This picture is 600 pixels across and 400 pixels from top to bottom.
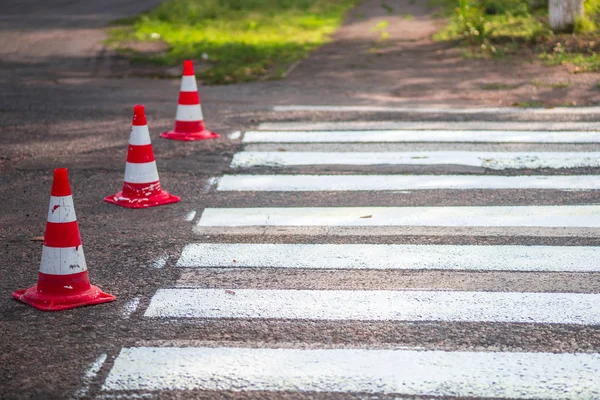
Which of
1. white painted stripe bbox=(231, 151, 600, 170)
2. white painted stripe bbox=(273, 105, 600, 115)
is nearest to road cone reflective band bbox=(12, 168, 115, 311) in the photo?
white painted stripe bbox=(231, 151, 600, 170)

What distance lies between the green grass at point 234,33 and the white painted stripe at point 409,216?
653cm

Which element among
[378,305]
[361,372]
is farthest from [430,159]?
[361,372]

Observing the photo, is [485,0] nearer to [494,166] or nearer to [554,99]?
[554,99]

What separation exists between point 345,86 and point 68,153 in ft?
16.5

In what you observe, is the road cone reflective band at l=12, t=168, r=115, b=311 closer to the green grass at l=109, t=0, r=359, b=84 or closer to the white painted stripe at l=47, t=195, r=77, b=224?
the white painted stripe at l=47, t=195, r=77, b=224

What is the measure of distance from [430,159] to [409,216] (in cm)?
182

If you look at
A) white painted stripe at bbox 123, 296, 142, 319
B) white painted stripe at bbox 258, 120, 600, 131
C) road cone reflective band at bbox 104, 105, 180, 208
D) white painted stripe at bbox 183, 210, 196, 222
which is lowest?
white painted stripe at bbox 258, 120, 600, 131

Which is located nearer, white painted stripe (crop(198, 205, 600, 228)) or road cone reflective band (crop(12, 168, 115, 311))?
road cone reflective band (crop(12, 168, 115, 311))

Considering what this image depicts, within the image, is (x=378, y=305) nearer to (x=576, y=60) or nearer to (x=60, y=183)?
(x=60, y=183)

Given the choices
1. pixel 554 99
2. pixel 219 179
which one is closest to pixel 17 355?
pixel 219 179

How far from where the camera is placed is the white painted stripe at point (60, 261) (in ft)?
15.0

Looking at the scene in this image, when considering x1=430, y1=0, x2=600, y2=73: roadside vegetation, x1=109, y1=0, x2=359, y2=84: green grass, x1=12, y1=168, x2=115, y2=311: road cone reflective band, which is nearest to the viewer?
x1=12, y1=168, x2=115, y2=311: road cone reflective band

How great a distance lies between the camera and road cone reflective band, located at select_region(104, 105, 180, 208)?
6.51 m

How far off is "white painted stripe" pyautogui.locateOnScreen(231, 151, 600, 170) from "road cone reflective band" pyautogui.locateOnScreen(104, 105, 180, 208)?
1.32 m
